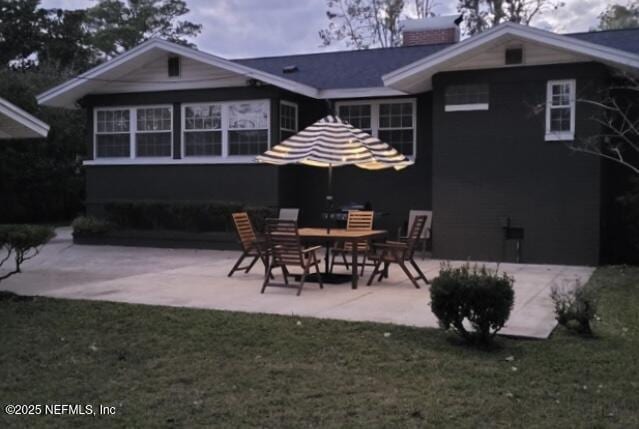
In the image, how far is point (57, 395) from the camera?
5180 mm

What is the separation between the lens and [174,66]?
16156 mm

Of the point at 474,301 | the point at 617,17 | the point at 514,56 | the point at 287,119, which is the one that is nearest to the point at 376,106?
the point at 287,119

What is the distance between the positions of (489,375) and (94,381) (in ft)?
9.94

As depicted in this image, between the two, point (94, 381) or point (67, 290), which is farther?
point (67, 290)

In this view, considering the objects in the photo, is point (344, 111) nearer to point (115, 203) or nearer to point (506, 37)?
point (506, 37)

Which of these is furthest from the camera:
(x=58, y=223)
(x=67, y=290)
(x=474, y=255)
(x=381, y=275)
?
(x=58, y=223)

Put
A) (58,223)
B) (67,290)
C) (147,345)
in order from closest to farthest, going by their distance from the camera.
Answer: (147,345) < (67,290) < (58,223)

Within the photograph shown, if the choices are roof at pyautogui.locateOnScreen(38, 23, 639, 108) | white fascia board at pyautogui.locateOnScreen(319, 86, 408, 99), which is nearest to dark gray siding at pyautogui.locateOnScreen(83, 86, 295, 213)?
roof at pyautogui.locateOnScreen(38, 23, 639, 108)

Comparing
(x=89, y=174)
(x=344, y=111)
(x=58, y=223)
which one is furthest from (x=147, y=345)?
(x=58, y=223)

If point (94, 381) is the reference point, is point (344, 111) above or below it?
above

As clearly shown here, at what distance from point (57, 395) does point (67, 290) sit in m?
4.42

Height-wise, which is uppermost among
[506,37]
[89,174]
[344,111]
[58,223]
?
[506,37]

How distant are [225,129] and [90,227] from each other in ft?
12.4

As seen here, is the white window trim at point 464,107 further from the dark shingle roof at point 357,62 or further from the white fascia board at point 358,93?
the dark shingle roof at point 357,62
